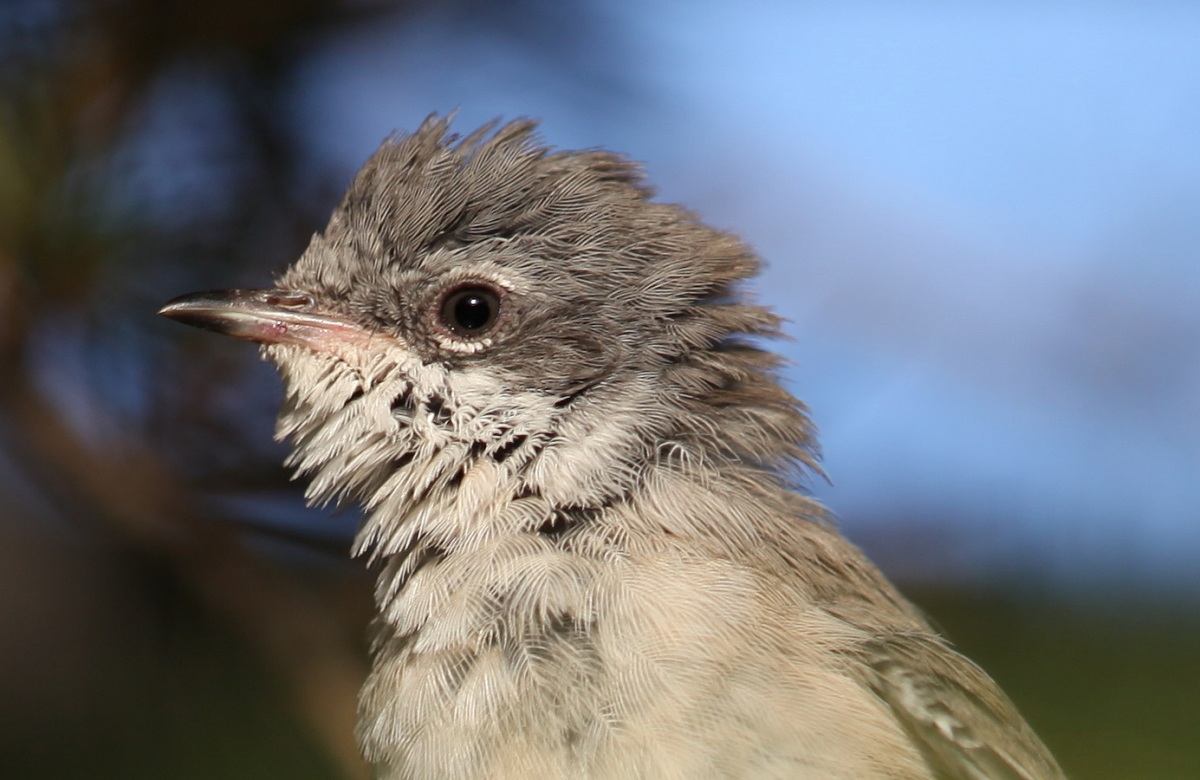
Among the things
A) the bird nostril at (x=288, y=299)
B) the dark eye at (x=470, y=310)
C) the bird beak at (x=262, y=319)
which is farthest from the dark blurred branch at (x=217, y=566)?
the dark eye at (x=470, y=310)

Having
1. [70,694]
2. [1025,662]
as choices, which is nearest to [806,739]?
[1025,662]

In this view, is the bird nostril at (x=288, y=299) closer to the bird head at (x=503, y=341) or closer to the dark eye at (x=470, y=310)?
the bird head at (x=503, y=341)

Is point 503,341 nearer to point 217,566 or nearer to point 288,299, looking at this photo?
point 288,299

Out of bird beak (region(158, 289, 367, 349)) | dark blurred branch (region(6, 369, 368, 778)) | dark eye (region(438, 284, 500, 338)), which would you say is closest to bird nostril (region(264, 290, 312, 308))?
bird beak (region(158, 289, 367, 349))

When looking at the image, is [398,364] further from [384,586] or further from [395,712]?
[395,712]

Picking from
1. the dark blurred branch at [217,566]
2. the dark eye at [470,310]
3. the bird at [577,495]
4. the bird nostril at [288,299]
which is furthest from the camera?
the dark blurred branch at [217,566]

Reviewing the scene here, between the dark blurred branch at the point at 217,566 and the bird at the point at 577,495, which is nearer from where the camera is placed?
the bird at the point at 577,495

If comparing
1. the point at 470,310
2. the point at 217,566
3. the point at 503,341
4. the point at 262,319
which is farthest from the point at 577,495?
the point at 217,566

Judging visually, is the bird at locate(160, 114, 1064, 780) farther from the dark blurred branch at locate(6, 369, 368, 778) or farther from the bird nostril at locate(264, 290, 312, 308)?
the dark blurred branch at locate(6, 369, 368, 778)

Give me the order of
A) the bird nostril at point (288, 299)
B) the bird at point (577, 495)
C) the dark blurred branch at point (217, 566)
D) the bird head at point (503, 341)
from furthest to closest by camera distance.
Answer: the dark blurred branch at point (217, 566) → the bird nostril at point (288, 299) → the bird head at point (503, 341) → the bird at point (577, 495)
